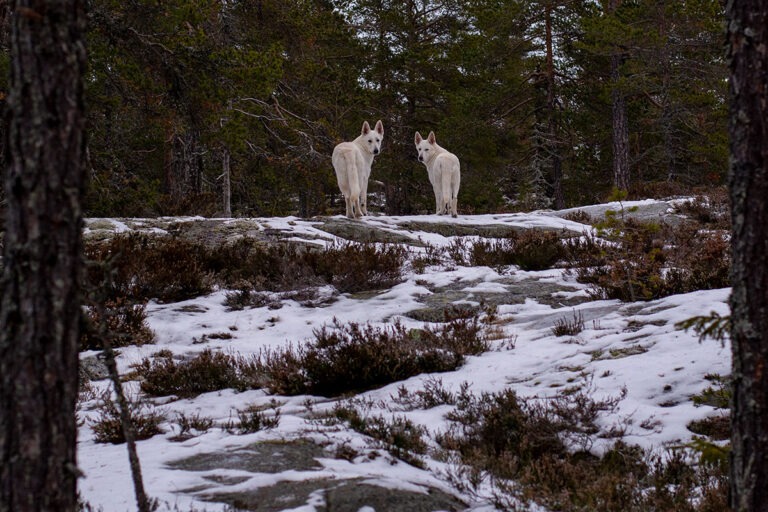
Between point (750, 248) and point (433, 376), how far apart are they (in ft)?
10.6

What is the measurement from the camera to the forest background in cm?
1491

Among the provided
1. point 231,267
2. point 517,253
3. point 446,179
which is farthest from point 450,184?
point 231,267

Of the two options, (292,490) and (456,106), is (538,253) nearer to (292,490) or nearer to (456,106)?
(292,490)

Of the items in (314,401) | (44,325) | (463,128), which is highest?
(463,128)

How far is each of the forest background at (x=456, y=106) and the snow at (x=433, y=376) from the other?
211 inches

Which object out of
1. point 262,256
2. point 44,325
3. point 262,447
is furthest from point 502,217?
point 44,325

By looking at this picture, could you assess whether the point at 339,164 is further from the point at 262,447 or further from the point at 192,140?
the point at 262,447

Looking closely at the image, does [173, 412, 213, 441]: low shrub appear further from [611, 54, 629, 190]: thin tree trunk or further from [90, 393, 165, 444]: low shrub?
[611, 54, 629, 190]: thin tree trunk

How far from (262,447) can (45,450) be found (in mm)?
1817

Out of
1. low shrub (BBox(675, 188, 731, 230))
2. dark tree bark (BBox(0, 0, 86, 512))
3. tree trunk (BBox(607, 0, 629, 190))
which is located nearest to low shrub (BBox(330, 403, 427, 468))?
dark tree bark (BBox(0, 0, 86, 512))

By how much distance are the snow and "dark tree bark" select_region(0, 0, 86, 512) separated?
107 centimetres

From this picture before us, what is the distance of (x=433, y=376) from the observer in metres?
5.12

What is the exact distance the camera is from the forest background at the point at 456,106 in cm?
1491

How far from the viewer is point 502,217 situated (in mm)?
13094
